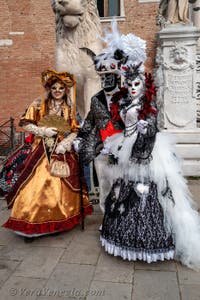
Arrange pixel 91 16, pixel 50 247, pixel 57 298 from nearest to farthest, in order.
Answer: pixel 57 298, pixel 50 247, pixel 91 16

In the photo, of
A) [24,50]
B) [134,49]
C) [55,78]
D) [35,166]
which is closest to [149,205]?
[35,166]

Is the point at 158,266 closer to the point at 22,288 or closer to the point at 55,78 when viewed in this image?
the point at 22,288

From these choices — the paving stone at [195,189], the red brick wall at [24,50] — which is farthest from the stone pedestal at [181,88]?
the red brick wall at [24,50]

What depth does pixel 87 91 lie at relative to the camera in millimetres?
4645

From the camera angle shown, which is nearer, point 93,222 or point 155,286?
point 155,286

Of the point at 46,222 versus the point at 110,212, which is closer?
the point at 110,212

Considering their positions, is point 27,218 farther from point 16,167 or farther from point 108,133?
point 16,167

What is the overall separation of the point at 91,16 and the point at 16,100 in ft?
29.2

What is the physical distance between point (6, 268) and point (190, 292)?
1.67 meters

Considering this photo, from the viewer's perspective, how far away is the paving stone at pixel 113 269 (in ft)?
9.32

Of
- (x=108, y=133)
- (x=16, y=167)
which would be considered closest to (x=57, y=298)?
(x=108, y=133)

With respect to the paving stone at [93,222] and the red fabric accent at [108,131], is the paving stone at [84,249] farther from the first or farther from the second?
the red fabric accent at [108,131]

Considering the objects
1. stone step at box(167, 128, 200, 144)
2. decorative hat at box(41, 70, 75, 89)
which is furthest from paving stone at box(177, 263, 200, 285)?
stone step at box(167, 128, 200, 144)

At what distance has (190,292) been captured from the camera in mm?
2621
